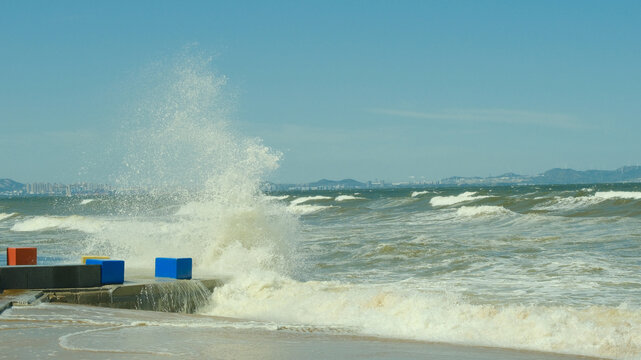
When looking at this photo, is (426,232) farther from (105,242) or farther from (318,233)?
(105,242)

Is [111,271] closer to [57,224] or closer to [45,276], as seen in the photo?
[45,276]

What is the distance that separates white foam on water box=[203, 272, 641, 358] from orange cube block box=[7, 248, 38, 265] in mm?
3409

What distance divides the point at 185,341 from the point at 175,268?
4.60 meters

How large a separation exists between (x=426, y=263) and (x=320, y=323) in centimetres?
674

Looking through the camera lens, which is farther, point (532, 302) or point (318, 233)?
point (318, 233)

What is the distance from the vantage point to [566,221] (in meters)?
26.7

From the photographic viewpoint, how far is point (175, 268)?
38.1ft

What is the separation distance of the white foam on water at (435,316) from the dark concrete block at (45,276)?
1.90 m

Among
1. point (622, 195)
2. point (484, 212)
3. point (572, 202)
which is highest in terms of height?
point (622, 195)

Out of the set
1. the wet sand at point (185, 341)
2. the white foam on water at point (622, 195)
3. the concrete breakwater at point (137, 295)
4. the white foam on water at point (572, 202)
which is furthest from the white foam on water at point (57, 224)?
the wet sand at point (185, 341)

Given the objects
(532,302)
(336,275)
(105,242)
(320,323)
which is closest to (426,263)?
(336,275)

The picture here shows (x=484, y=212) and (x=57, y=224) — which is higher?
(x=484, y=212)

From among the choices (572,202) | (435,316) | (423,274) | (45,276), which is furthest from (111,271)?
(572,202)

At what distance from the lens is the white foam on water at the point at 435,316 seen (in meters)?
A: 7.64
